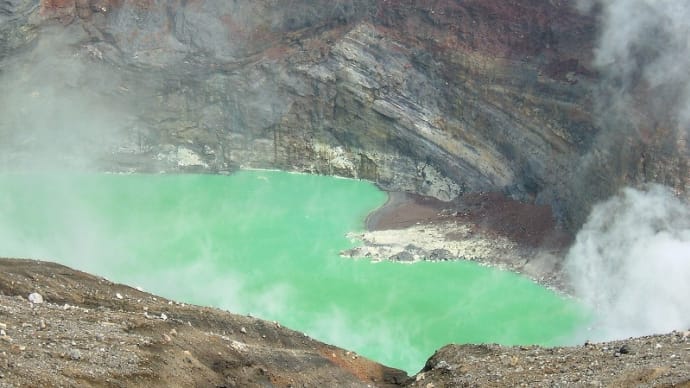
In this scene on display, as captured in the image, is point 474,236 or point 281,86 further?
point 281,86

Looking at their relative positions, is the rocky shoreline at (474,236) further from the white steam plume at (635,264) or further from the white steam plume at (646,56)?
the white steam plume at (646,56)

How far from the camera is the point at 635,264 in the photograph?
100ft

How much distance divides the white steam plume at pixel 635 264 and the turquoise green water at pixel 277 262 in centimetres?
147

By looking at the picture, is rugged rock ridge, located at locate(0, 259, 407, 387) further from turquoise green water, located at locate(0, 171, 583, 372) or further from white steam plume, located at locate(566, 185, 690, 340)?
white steam plume, located at locate(566, 185, 690, 340)

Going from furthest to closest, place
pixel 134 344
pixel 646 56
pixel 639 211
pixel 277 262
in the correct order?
pixel 277 262
pixel 646 56
pixel 639 211
pixel 134 344

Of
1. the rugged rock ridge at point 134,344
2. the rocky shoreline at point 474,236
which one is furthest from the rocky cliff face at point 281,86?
the rugged rock ridge at point 134,344

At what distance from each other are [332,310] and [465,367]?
42.5ft

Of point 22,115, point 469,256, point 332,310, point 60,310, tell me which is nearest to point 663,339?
point 60,310

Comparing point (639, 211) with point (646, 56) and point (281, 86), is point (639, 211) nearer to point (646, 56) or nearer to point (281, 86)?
point (646, 56)

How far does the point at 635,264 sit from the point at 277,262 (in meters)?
14.0

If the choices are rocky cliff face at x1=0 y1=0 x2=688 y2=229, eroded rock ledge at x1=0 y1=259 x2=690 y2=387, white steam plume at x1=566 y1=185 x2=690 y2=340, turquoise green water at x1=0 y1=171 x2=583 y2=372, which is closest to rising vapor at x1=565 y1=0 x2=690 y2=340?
white steam plume at x1=566 y1=185 x2=690 y2=340

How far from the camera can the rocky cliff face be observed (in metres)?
41.5

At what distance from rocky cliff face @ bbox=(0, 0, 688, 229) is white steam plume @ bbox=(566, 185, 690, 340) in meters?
7.21

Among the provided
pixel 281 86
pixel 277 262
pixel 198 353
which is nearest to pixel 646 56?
pixel 277 262
